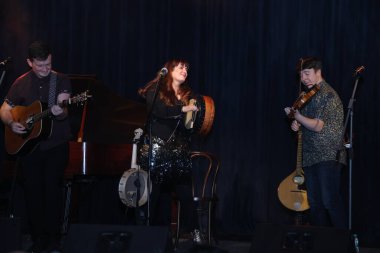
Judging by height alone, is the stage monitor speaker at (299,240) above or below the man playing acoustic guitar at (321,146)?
below

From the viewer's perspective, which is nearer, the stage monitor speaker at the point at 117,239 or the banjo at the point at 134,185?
the stage monitor speaker at the point at 117,239

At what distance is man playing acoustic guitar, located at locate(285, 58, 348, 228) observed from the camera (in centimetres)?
533

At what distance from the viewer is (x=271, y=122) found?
23.8 ft

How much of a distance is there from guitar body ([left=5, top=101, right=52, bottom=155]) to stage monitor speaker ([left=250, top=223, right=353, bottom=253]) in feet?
6.99

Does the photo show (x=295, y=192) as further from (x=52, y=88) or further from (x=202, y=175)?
(x=52, y=88)

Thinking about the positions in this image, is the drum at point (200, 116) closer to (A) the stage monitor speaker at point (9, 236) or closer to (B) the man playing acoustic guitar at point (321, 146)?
(B) the man playing acoustic guitar at point (321, 146)

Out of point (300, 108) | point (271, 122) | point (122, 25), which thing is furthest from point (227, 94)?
point (300, 108)

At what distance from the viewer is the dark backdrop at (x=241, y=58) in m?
6.92

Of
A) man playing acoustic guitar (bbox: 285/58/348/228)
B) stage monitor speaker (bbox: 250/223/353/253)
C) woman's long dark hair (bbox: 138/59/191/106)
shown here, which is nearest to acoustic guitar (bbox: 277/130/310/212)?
man playing acoustic guitar (bbox: 285/58/348/228)

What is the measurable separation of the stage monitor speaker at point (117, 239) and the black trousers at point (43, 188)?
4.17ft

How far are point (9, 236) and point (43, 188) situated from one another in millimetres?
1240

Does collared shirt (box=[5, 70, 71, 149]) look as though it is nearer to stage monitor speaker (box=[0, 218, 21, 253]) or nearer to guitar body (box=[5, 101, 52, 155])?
guitar body (box=[5, 101, 52, 155])

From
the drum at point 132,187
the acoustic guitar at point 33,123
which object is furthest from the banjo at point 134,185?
the acoustic guitar at point 33,123

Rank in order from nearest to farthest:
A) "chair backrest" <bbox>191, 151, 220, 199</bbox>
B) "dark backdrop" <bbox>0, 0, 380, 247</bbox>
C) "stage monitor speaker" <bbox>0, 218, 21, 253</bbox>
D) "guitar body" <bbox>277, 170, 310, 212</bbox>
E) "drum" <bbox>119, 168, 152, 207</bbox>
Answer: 1. "stage monitor speaker" <bbox>0, 218, 21, 253</bbox>
2. "drum" <bbox>119, 168, 152, 207</bbox>
3. "guitar body" <bbox>277, 170, 310, 212</bbox>
4. "dark backdrop" <bbox>0, 0, 380, 247</bbox>
5. "chair backrest" <bbox>191, 151, 220, 199</bbox>
